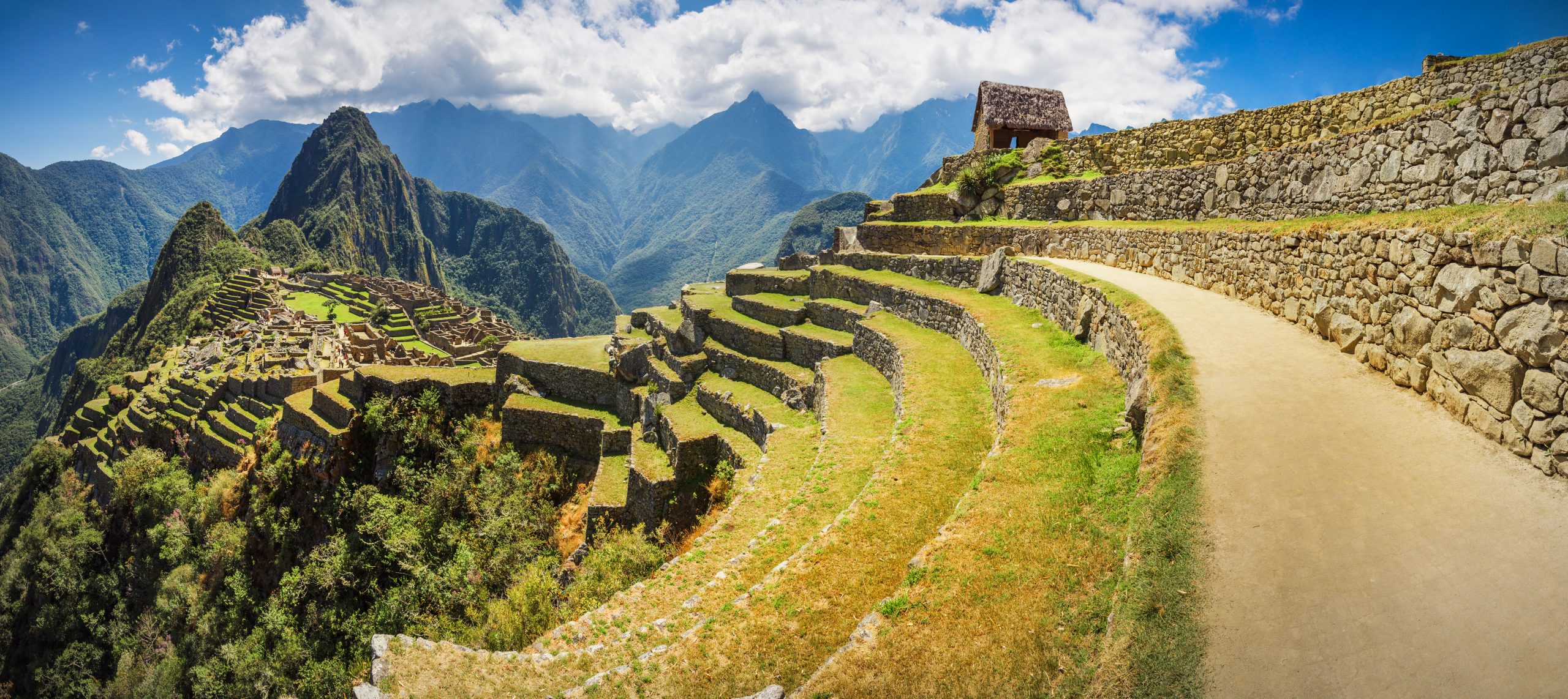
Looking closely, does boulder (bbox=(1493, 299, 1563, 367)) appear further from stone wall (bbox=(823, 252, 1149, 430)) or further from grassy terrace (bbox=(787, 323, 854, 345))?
grassy terrace (bbox=(787, 323, 854, 345))

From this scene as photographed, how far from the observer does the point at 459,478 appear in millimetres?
17953

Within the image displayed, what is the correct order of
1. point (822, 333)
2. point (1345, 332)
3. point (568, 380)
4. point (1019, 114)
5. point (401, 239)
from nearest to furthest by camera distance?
point (1345, 332), point (822, 333), point (568, 380), point (1019, 114), point (401, 239)

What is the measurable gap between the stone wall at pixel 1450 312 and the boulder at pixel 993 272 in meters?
7.03

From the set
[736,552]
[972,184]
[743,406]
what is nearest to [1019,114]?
[972,184]

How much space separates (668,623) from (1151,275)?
427 inches

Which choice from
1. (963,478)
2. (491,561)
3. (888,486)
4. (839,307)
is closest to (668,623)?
(888,486)

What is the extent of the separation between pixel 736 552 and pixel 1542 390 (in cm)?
734

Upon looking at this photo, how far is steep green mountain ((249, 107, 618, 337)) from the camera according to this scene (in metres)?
143

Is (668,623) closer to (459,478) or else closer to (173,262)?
(459,478)

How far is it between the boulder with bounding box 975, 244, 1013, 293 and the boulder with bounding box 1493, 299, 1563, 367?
1124 centimetres

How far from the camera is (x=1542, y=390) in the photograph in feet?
14.5

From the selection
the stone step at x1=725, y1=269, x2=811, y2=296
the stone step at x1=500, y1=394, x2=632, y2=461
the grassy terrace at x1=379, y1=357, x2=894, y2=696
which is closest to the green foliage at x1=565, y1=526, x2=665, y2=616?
the grassy terrace at x1=379, y1=357, x2=894, y2=696

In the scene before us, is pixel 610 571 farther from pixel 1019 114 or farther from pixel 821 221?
pixel 821 221

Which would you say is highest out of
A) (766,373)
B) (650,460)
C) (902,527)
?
(766,373)
